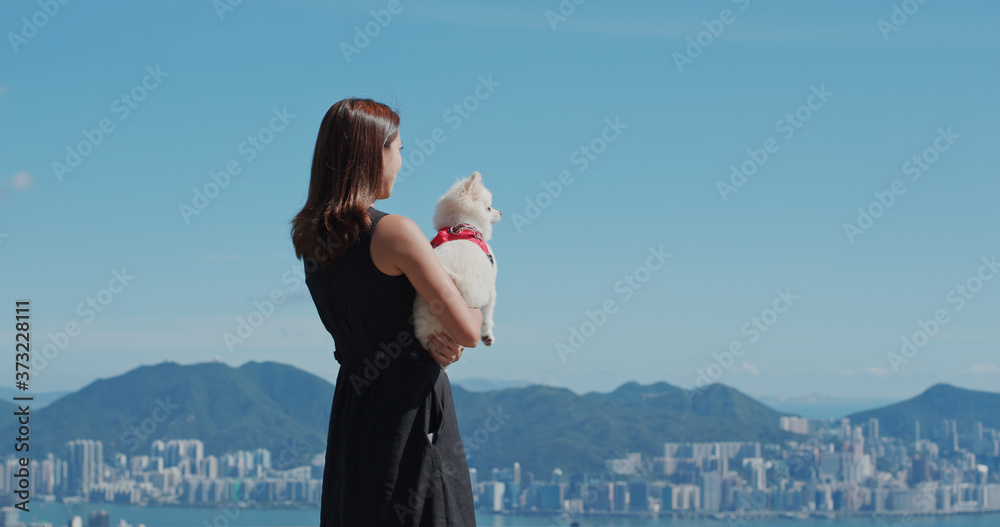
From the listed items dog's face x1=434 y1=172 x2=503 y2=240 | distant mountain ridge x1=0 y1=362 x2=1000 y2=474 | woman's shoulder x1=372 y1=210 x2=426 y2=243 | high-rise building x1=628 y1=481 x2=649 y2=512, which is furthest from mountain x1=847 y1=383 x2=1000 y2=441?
woman's shoulder x1=372 y1=210 x2=426 y2=243

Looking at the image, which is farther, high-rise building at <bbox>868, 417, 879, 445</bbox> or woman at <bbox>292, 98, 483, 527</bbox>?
high-rise building at <bbox>868, 417, 879, 445</bbox>

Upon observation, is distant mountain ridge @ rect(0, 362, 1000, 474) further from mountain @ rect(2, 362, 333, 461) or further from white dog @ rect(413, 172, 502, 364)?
white dog @ rect(413, 172, 502, 364)

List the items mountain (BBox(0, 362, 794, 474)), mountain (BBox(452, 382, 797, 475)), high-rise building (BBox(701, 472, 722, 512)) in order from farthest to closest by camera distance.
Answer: mountain (BBox(0, 362, 794, 474)) → high-rise building (BBox(701, 472, 722, 512)) → mountain (BBox(452, 382, 797, 475))

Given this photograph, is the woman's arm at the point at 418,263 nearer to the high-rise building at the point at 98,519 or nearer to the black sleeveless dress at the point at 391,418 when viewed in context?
the black sleeveless dress at the point at 391,418

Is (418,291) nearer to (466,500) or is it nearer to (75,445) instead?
(466,500)

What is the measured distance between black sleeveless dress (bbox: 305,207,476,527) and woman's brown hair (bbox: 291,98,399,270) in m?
0.02

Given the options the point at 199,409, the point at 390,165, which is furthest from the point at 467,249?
the point at 199,409

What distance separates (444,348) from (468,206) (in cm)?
42

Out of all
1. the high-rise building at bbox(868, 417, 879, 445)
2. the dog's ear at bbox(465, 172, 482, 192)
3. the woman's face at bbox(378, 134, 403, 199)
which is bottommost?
the high-rise building at bbox(868, 417, 879, 445)

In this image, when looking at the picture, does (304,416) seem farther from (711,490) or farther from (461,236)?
(461,236)

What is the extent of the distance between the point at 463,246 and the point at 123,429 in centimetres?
4276

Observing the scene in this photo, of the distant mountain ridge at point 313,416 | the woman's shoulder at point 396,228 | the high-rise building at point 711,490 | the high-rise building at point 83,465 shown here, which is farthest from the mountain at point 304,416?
the woman's shoulder at point 396,228

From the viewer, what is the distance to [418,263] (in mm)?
1074

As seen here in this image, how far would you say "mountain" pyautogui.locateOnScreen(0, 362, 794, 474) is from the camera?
3659 cm
